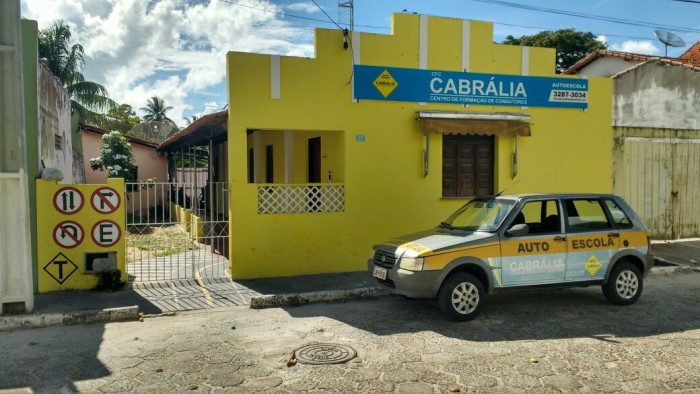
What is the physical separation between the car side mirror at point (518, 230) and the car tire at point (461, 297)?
2.58 ft

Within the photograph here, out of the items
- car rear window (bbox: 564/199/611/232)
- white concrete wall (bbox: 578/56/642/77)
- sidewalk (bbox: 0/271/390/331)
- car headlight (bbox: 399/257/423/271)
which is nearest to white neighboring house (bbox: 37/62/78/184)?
sidewalk (bbox: 0/271/390/331)

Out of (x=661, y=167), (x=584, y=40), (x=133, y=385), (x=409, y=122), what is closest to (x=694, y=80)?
(x=661, y=167)

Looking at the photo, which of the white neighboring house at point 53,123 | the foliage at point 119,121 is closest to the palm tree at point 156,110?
the foliage at point 119,121

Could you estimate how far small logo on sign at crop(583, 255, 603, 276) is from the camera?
7.15 meters

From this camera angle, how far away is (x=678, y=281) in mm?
9352

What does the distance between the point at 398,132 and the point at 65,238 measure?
19.9 ft

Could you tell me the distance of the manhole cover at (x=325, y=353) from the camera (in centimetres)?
527

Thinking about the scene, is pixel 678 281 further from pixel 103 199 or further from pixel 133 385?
pixel 103 199

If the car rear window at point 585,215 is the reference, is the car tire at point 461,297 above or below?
below

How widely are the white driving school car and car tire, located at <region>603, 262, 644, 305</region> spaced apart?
14mm

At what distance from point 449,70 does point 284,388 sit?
7535mm

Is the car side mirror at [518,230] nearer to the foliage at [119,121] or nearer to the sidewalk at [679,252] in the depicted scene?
the sidewalk at [679,252]

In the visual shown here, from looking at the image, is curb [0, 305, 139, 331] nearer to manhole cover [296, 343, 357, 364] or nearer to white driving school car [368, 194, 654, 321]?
manhole cover [296, 343, 357, 364]

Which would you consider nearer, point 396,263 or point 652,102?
point 396,263
